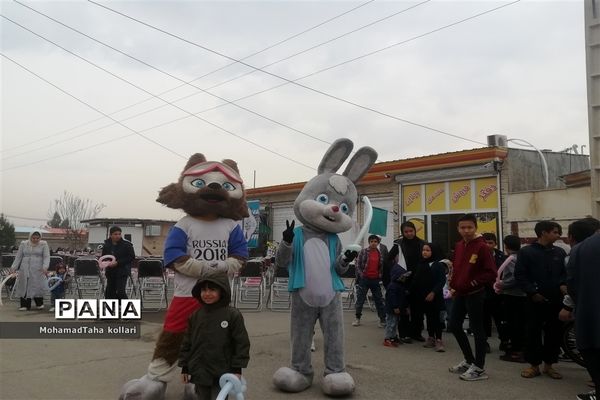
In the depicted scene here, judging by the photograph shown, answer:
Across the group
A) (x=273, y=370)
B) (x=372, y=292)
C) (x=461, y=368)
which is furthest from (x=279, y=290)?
(x=461, y=368)

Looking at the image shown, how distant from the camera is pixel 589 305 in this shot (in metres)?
4.04

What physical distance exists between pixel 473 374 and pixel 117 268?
19.5ft

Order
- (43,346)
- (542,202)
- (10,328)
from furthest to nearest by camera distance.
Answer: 1. (542,202)
2. (10,328)
3. (43,346)

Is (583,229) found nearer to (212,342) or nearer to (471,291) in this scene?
(471,291)

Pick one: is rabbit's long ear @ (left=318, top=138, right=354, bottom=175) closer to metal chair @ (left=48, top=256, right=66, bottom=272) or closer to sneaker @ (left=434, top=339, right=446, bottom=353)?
sneaker @ (left=434, top=339, right=446, bottom=353)

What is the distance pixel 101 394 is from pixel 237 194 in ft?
7.23

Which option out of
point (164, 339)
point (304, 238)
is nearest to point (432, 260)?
point (304, 238)

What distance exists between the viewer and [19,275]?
31.3 feet

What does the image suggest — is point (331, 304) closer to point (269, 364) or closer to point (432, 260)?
point (269, 364)

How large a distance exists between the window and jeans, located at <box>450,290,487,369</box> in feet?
100

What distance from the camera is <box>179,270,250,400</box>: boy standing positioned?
3592mm

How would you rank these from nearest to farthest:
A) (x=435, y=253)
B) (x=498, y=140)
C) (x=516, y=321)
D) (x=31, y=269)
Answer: (x=516, y=321) → (x=435, y=253) → (x=31, y=269) → (x=498, y=140)

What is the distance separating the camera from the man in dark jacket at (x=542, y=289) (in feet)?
17.6
